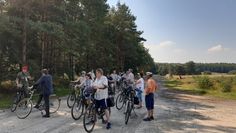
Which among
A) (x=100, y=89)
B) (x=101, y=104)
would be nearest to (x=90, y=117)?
Answer: (x=101, y=104)

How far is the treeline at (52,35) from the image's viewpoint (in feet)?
94.8

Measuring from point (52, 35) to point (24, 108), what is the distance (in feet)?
50.0

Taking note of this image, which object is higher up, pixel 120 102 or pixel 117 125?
pixel 120 102

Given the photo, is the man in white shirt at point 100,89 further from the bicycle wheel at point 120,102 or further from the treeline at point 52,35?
the treeline at point 52,35

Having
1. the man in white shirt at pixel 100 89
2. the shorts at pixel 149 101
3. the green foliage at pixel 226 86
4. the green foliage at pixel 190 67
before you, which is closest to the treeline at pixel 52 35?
the shorts at pixel 149 101

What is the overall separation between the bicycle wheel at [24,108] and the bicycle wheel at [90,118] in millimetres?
3963

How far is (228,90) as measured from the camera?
42.2 meters

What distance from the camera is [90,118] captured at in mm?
13133

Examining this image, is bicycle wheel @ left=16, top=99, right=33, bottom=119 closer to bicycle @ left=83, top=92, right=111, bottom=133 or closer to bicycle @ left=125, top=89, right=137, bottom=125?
bicycle @ left=83, top=92, right=111, bottom=133

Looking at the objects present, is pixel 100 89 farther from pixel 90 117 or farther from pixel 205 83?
pixel 205 83

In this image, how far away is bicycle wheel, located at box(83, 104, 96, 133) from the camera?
41.7ft

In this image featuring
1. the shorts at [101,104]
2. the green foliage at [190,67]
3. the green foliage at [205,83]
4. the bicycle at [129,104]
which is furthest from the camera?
the green foliage at [190,67]

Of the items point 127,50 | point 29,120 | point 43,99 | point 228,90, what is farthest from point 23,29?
point 127,50

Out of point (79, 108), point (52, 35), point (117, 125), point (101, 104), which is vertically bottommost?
point (117, 125)
